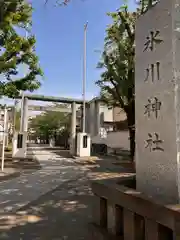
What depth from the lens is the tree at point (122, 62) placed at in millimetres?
9258

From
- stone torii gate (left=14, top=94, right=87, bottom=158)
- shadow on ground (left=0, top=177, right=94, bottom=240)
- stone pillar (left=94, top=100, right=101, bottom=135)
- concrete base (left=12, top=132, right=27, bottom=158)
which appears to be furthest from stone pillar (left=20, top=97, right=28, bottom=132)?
shadow on ground (left=0, top=177, right=94, bottom=240)

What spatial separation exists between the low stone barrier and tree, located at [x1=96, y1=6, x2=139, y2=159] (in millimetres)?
6106

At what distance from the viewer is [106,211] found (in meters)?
3.00

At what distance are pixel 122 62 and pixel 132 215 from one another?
7.87m

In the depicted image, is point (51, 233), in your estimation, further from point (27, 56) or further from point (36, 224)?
point (27, 56)

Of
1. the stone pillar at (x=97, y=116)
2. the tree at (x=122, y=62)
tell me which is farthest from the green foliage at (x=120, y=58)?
the stone pillar at (x=97, y=116)

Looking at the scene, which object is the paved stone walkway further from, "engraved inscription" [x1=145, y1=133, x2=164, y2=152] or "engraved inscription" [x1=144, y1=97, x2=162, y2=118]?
"engraved inscription" [x1=144, y1=97, x2=162, y2=118]

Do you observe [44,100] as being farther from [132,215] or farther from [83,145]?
[132,215]

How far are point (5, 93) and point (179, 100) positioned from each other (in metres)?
8.66

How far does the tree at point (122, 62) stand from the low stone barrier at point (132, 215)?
611cm

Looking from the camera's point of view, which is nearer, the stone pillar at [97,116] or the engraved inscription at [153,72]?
the engraved inscription at [153,72]

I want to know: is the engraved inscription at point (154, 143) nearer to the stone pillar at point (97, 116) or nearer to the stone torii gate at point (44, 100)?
the stone torii gate at point (44, 100)

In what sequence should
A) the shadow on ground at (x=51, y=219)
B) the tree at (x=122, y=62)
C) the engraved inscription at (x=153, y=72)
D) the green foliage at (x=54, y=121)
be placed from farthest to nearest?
the green foliage at (x=54, y=121) → the tree at (x=122, y=62) → the shadow on ground at (x=51, y=219) → the engraved inscription at (x=153, y=72)

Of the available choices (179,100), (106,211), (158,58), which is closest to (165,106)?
(179,100)
